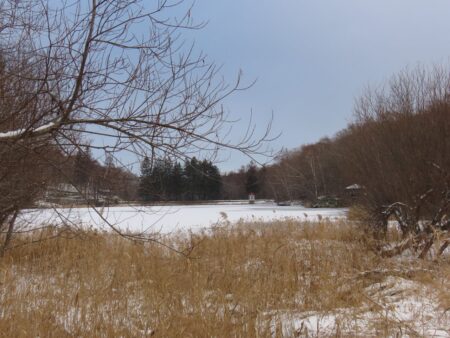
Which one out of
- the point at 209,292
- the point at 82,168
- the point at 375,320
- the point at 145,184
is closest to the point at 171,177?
the point at 145,184

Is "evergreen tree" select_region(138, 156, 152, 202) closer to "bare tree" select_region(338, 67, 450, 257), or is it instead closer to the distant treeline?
the distant treeline

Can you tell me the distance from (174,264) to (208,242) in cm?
187

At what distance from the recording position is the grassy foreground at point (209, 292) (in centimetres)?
330

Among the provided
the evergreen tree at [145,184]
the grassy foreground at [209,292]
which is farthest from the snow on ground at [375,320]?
the evergreen tree at [145,184]

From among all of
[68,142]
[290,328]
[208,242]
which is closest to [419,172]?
[208,242]

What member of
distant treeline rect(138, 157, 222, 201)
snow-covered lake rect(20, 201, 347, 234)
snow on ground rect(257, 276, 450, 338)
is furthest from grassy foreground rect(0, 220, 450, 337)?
distant treeline rect(138, 157, 222, 201)

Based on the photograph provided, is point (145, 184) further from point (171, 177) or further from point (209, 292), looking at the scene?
point (209, 292)

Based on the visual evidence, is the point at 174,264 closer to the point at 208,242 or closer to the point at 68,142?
the point at 208,242

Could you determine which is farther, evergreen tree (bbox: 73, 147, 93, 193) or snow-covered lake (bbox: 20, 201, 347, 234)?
snow-covered lake (bbox: 20, 201, 347, 234)

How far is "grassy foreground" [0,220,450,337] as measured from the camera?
10.8ft

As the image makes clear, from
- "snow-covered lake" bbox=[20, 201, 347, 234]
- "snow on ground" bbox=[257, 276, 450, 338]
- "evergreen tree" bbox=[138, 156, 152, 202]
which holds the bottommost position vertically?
"snow on ground" bbox=[257, 276, 450, 338]

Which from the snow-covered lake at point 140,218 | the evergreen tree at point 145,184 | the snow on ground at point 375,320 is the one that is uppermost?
the evergreen tree at point 145,184

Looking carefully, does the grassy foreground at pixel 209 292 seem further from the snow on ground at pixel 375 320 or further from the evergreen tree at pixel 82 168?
the evergreen tree at pixel 82 168

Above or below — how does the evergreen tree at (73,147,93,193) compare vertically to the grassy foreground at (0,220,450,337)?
above
